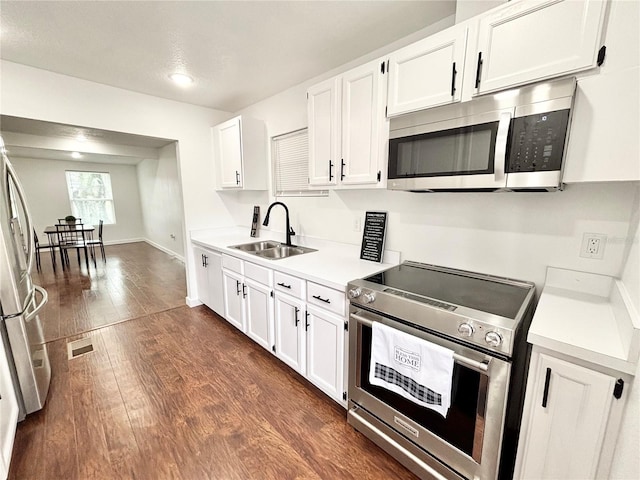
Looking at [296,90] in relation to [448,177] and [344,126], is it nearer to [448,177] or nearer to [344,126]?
[344,126]

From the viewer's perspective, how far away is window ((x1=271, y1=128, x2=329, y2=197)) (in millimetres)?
2799

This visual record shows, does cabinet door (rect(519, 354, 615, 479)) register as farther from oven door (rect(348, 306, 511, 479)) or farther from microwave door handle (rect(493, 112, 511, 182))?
microwave door handle (rect(493, 112, 511, 182))

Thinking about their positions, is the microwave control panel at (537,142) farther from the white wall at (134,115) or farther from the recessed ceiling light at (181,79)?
the white wall at (134,115)

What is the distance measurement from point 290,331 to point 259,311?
43cm

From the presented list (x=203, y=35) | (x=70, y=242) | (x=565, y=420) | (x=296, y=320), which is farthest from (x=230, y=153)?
(x=70, y=242)

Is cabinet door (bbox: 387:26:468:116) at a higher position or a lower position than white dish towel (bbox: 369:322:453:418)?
higher

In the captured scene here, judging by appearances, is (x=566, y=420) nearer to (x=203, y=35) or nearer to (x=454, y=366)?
(x=454, y=366)

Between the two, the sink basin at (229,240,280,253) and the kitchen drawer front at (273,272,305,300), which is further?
the sink basin at (229,240,280,253)

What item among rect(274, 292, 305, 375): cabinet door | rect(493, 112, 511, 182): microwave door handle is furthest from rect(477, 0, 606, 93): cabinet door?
rect(274, 292, 305, 375): cabinet door

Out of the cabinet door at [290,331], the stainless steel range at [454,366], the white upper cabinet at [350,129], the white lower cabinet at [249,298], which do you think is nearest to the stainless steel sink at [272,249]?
the white lower cabinet at [249,298]

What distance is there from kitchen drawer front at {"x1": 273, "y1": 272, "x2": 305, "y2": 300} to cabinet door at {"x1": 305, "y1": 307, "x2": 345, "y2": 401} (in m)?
0.14

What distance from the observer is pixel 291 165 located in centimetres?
296

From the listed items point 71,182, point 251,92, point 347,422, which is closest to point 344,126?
point 251,92

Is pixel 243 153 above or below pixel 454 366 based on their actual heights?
above
